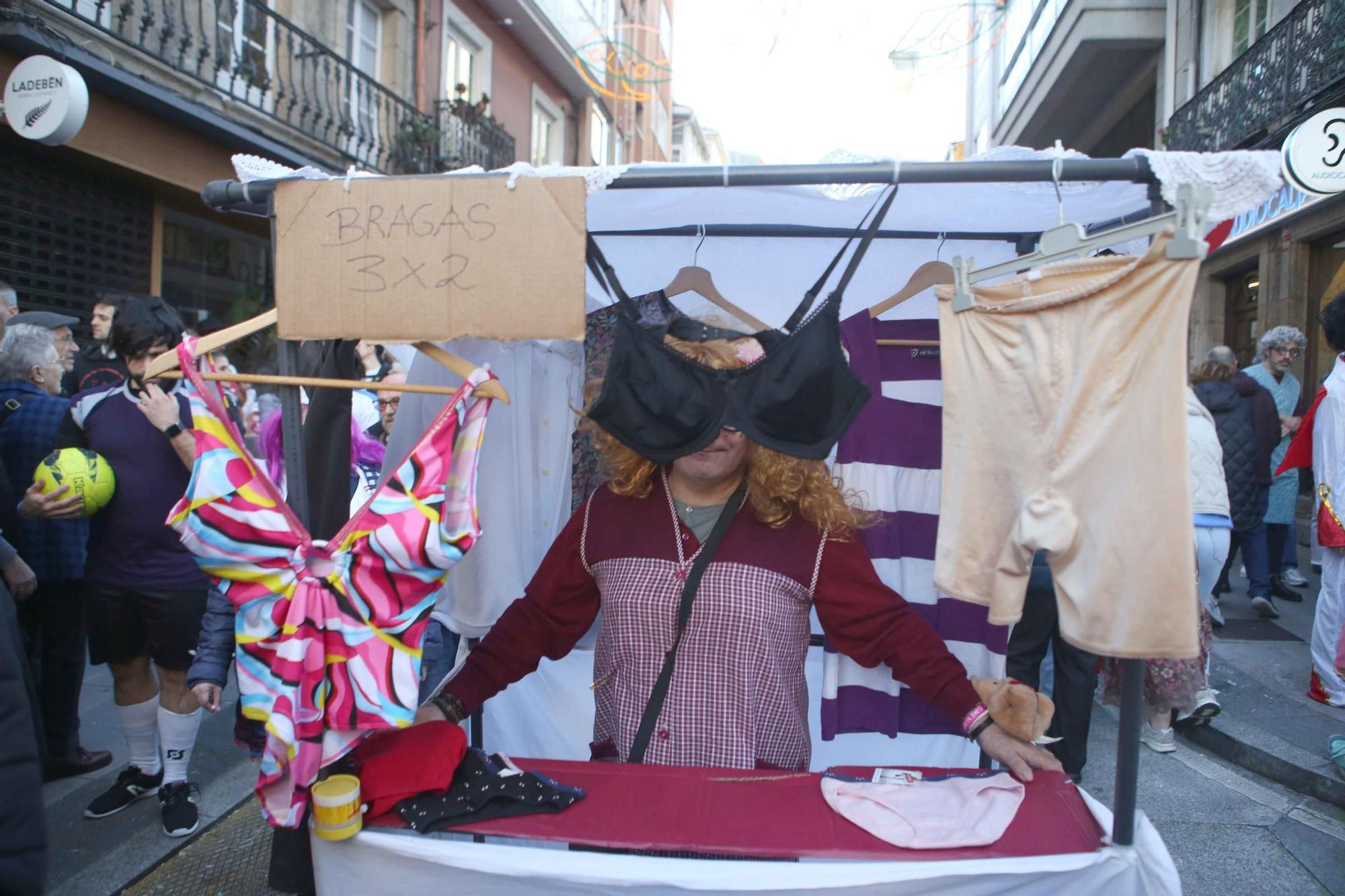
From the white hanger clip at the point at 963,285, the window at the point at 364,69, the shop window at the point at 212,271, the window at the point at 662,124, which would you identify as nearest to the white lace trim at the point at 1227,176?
the white hanger clip at the point at 963,285

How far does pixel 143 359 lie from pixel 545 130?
55.0 ft

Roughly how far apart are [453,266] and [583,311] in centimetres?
30

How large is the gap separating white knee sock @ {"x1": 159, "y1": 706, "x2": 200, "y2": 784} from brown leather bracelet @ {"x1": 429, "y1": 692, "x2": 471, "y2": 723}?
177cm

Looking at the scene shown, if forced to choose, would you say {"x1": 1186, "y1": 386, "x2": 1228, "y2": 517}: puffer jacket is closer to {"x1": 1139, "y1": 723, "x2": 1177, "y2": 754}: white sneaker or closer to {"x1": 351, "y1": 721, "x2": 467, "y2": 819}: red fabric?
{"x1": 1139, "y1": 723, "x2": 1177, "y2": 754}: white sneaker

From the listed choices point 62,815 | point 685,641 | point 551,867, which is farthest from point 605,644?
point 62,815

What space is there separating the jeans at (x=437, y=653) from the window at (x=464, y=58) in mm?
11701

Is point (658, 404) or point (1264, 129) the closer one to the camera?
point (658, 404)

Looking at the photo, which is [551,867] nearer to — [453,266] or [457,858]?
[457,858]

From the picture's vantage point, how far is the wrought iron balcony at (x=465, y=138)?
13.1 metres

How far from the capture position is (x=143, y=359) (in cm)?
328

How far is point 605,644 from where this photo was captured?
2.29m

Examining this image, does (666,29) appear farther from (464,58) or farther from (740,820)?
(740,820)

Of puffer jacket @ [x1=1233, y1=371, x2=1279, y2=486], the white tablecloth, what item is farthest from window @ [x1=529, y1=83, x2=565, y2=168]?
the white tablecloth

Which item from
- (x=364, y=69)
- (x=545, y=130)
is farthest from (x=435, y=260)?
(x=545, y=130)
